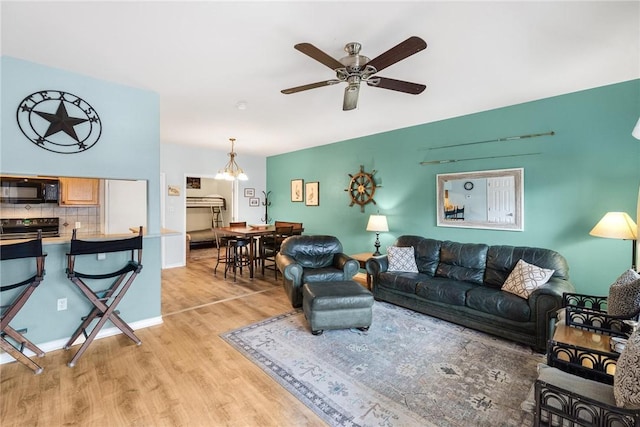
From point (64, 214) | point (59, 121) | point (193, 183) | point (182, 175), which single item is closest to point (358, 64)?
point (59, 121)

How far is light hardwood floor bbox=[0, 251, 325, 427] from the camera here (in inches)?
72.1

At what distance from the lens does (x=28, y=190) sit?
Result: 13.0 ft

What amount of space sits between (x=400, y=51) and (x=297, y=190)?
499 centimetres

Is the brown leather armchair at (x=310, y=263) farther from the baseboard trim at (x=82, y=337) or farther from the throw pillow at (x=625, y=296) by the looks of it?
the throw pillow at (x=625, y=296)

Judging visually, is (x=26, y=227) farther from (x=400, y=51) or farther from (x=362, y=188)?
(x=400, y=51)

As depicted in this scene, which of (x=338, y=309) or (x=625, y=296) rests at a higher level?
(x=625, y=296)

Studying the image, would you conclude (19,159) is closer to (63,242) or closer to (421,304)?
(63,242)

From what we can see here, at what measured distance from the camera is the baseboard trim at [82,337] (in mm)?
2426

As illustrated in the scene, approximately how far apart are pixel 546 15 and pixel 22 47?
12.6 ft

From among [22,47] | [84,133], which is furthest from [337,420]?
[22,47]

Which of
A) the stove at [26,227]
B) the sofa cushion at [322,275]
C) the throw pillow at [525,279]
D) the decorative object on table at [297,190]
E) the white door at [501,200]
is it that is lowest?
the sofa cushion at [322,275]

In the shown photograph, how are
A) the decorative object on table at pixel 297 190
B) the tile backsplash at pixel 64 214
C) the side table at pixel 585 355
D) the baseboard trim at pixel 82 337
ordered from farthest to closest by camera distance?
the decorative object on table at pixel 297 190 < the tile backsplash at pixel 64 214 < the baseboard trim at pixel 82 337 < the side table at pixel 585 355

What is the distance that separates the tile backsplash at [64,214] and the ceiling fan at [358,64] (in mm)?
4446

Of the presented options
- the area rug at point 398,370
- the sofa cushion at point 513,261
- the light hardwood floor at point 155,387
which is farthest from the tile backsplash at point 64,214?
the sofa cushion at point 513,261
